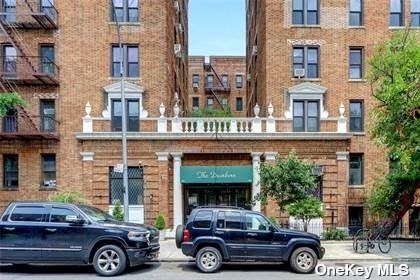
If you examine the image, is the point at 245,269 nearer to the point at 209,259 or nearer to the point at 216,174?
the point at 209,259

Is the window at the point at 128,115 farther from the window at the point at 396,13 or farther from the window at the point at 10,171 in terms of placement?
the window at the point at 396,13

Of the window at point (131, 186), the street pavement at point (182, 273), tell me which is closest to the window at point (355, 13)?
the window at point (131, 186)

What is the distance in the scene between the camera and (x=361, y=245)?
1585cm

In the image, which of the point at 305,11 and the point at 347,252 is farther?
the point at 305,11

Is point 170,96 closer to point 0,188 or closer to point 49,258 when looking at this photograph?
point 0,188

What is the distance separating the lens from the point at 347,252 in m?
15.7

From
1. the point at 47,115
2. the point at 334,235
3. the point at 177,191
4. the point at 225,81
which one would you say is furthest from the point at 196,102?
the point at 334,235

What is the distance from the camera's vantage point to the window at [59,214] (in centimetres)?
1186

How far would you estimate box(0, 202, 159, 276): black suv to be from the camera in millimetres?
11547

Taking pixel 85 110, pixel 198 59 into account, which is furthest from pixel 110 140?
pixel 198 59

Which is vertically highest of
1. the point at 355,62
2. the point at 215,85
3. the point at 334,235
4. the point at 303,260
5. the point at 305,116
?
the point at 215,85

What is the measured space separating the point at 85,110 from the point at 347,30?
15.6 metres

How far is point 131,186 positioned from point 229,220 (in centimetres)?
1093

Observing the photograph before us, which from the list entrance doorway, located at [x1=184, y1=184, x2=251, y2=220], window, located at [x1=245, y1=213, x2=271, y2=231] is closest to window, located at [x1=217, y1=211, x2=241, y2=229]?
window, located at [x1=245, y1=213, x2=271, y2=231]
